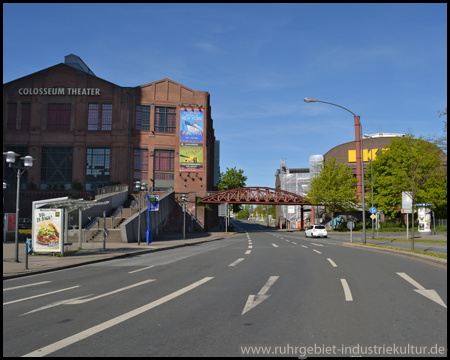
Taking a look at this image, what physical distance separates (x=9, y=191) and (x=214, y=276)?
57.9 m

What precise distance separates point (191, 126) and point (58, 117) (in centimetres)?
2079

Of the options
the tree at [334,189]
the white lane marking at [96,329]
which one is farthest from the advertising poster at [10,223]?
the tree at [334,189]

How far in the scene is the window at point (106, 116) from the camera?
62.0 meters

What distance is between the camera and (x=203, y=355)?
15.6ft

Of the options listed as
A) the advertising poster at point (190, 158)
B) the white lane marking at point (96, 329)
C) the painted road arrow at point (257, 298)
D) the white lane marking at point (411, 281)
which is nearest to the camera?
the white lane marking at point (96, 329)

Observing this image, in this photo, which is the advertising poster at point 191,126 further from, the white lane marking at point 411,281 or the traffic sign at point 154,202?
the white lane marking at point 411,281

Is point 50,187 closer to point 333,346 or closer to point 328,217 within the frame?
point 328,217

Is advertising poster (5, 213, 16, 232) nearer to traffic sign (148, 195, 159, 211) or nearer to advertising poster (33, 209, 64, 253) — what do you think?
traffic sign (148, 195, 159, 211)

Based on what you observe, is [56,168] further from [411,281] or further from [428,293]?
[428,293]

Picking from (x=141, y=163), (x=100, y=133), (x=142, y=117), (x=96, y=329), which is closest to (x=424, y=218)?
(x=141, y=163)

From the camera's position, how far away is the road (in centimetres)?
511

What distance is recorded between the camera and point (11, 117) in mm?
61219

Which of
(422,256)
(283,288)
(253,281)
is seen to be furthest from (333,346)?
(422,256)

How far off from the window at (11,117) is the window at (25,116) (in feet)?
3.49
